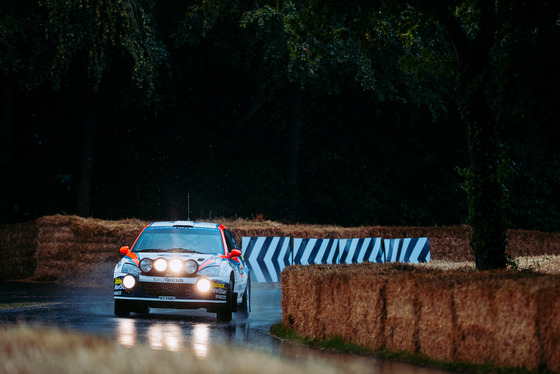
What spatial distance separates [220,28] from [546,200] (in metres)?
18.1

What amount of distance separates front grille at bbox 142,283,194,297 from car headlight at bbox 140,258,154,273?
26 cm

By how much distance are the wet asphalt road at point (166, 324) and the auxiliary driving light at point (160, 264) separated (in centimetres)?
89

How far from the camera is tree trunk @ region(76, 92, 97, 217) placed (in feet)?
120

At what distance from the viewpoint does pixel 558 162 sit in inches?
1718

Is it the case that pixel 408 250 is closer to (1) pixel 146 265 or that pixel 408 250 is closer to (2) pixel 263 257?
(2) pixel 263 257

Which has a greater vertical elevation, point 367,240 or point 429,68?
point 429,68

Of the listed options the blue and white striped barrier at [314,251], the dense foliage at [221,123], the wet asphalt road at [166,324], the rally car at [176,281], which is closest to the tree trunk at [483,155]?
the wet asphalt road at [166,324]

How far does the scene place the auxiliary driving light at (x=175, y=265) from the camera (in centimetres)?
1659

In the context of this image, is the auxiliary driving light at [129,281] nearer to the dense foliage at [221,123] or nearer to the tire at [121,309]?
the tire at [121,309]

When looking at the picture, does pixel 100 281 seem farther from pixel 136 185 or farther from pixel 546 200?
Result: pixel 546 200

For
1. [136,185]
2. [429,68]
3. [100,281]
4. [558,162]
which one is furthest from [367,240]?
[558,162]

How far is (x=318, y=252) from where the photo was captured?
2823cm

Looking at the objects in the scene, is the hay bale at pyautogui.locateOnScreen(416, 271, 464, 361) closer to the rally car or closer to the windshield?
the rally car

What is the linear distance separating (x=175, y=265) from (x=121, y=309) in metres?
1.29
